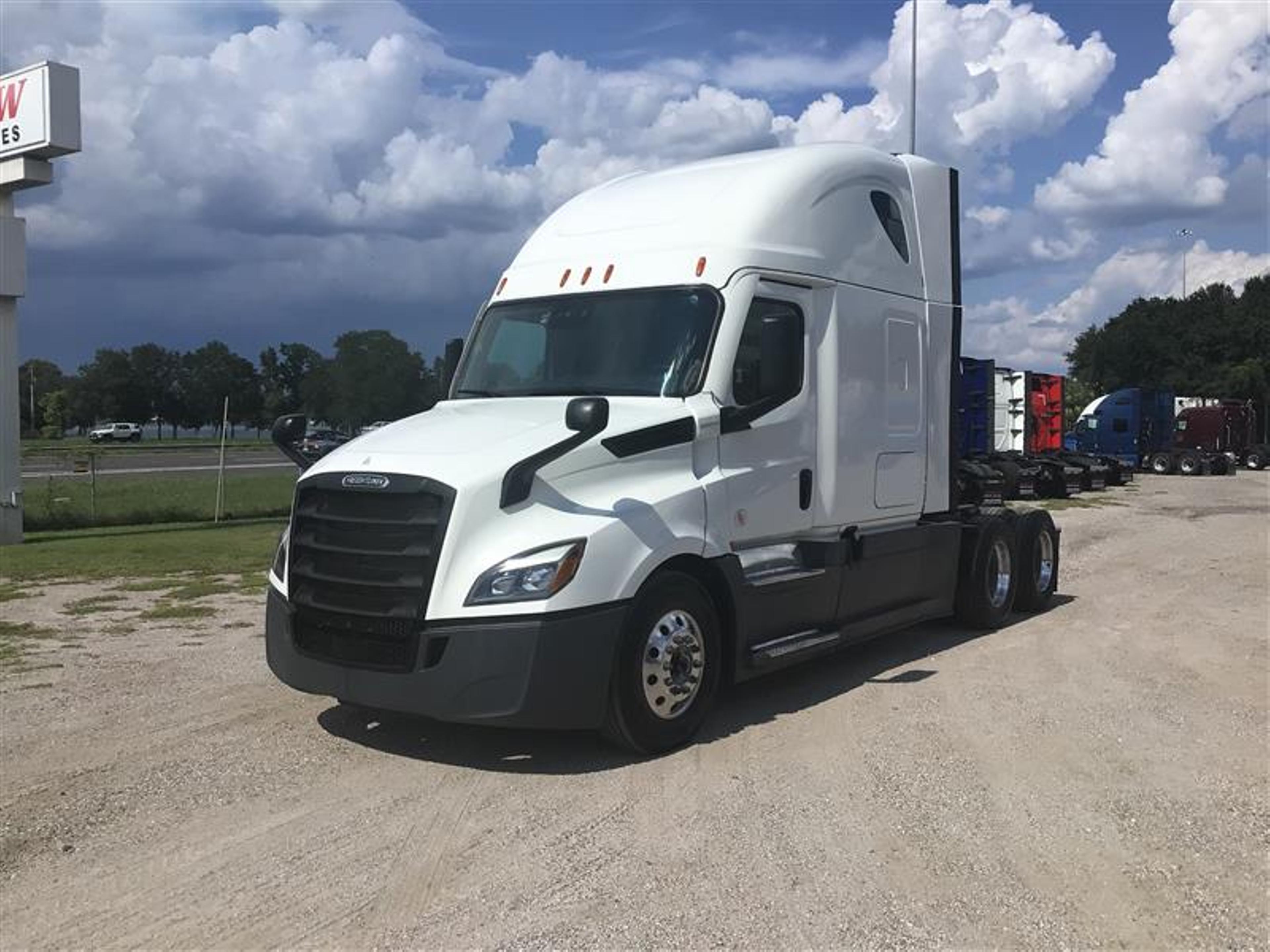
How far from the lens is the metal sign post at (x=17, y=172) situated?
54.9 feet

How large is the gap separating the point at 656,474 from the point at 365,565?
1626 millimetres

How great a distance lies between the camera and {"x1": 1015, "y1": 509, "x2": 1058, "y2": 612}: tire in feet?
34.0

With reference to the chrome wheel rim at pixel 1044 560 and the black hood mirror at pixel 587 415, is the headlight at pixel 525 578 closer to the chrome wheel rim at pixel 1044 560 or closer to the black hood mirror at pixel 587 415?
the black hood mirror at pixel 587 415

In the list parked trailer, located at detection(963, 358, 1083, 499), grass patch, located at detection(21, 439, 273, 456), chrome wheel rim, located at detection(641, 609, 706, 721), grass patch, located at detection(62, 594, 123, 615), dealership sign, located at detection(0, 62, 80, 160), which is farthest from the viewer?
grass patch, located at detection(21, 439, 273, 456)

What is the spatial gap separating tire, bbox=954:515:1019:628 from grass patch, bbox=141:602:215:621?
6.95m

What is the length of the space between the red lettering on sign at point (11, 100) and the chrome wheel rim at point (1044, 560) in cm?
1619

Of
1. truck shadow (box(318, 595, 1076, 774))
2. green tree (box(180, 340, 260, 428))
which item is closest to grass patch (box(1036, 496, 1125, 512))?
truck shadow (box(318, 595, 1076, 774))

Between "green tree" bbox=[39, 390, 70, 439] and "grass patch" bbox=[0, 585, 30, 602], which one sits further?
"green tree" bbox=[39, 390, 70, 439]

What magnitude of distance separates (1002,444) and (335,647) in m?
25.4

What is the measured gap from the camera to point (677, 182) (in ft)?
24.4

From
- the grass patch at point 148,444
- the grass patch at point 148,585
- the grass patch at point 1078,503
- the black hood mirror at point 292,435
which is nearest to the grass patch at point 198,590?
the grass patch at point 148,585

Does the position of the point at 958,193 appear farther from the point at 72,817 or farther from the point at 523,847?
the point at 72,817

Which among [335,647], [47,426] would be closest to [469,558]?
[335,647]

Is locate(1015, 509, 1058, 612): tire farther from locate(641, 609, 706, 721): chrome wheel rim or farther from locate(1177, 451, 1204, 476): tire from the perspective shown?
locate(1177, 451, 1204, 476): tire
